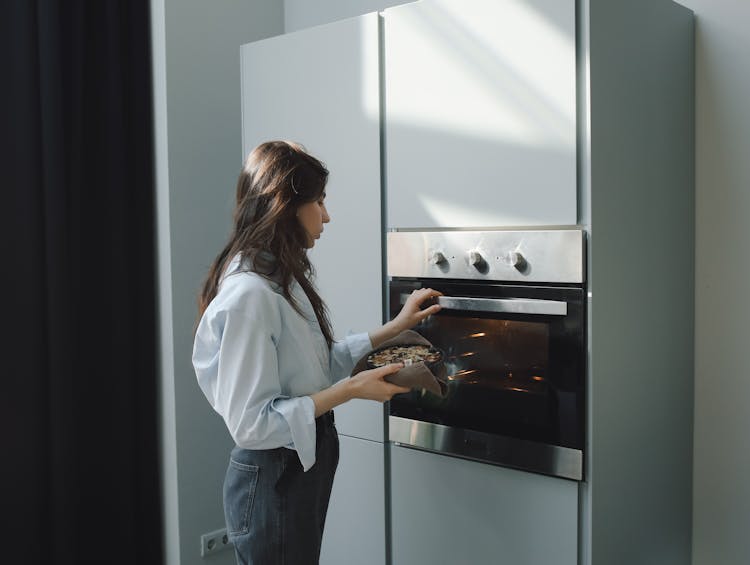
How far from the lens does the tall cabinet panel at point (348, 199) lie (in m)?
2.01

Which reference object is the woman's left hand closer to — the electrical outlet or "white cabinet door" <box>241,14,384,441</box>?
"white cabinet door" <box>241,14,384,441</box>

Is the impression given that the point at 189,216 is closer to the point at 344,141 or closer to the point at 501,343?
the point at 344,141

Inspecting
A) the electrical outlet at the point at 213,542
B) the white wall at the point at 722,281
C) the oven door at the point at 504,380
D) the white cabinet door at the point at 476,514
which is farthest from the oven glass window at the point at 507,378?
the electrical outlet at the point at 213,542

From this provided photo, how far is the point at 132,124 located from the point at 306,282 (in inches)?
42.9

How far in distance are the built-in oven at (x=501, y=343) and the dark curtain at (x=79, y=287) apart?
0.92 m

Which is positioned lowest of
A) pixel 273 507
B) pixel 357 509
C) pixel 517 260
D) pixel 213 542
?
pixel 213 542

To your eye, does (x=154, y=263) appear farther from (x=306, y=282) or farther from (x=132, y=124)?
(x=306, y=282)

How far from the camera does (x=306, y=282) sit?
166 cm

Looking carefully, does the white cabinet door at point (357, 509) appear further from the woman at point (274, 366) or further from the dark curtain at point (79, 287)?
the dark curtain at point (79, 287)

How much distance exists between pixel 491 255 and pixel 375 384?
16.0 inches

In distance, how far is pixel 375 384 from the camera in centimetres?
157

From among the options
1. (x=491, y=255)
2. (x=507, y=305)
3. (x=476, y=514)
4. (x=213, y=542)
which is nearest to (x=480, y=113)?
(x=491, y=255)

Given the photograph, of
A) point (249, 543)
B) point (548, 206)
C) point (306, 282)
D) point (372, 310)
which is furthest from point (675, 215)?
point (249, 543)

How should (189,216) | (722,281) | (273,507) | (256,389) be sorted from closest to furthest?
(256,389)
(273,507)
(722,281)
(189,216)
